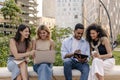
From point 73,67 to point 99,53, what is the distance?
50 centimetres

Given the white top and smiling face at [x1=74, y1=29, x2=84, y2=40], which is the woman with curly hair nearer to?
smiling face at [x1=74, y1=29, x2=84, y2=40]

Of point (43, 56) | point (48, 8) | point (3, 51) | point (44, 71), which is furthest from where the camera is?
point (48, 8)

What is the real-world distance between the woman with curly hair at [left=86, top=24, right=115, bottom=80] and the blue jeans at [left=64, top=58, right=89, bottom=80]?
0.40 ft

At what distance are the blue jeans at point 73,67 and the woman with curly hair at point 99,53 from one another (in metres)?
0.12

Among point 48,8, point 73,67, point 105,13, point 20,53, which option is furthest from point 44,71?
point 48,8

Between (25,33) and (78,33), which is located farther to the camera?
(78,33)

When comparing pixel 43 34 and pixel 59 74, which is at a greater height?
pixel 43 34

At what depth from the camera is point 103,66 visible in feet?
20.3

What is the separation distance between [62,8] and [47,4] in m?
45.2

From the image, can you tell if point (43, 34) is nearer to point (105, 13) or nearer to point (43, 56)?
point (43, 56)

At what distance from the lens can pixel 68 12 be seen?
364 feet

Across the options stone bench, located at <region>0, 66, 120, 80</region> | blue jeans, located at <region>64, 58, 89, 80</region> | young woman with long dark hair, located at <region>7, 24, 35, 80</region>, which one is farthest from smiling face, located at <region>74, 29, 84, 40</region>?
young woman with long dark hair, located at <region>7, 24, 35, 80</region>

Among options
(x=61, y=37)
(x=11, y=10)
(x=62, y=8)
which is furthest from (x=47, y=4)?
(x=61, y=37)

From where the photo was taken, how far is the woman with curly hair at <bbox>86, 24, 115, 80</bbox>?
6082 millimetres
